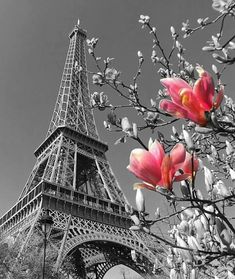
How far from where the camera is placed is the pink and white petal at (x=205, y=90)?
1187mm

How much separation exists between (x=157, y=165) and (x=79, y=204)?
2568 centimetres

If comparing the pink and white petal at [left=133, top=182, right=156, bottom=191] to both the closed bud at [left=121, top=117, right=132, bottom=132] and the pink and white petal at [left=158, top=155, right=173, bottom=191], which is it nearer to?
the pink and white petal at [left=158, top=155, right=173, bottom=191]

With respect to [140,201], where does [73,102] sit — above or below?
above

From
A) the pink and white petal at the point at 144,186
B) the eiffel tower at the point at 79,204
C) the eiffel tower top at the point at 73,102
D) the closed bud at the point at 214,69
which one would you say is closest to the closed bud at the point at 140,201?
the pink and white petal at the point at 144,186

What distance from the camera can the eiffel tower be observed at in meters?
23.7

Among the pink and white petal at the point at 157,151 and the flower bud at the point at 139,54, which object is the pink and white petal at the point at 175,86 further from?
the flower bud at the point at 139,54

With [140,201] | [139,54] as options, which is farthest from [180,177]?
[139,54]

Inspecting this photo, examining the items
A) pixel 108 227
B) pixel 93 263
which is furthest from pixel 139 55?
pixel 93 263

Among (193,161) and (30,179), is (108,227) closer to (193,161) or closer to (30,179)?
(30,179)

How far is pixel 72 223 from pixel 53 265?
5359 mm

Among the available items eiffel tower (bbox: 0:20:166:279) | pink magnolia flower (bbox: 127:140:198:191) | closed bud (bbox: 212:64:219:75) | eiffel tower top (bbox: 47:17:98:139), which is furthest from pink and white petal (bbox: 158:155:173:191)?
eiffel tower top (bbox: 47:17:98:139)

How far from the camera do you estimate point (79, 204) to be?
86.1ft

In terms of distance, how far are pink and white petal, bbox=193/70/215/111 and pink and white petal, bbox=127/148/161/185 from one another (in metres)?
0.29

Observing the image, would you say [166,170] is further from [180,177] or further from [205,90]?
[205,90]
